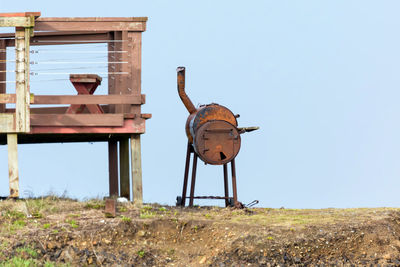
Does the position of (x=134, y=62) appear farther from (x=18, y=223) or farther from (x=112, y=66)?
(x=18, y=223)

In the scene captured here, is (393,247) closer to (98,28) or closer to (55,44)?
(98,28)

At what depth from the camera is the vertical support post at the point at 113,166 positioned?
1634 cm

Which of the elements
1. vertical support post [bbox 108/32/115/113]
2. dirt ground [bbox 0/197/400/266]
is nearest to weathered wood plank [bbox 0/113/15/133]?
dirt ground [bbox 0/197/400/266]

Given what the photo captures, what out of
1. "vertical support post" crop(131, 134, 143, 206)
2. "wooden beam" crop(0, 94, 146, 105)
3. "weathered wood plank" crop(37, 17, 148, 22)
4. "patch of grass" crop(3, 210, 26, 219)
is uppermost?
"weathered wood plank" crop(37, 17, 148, 22)

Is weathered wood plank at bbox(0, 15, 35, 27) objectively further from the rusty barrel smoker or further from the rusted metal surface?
the rusted metal surface

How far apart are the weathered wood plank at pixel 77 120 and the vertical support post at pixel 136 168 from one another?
54 cm

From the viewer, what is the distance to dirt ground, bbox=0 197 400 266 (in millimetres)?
10648

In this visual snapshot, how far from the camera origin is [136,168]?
14180mm

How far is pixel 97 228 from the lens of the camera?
11.3 m

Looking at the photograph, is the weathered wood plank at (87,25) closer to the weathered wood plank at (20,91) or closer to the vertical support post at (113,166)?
the weathered wood plank at (20,91)

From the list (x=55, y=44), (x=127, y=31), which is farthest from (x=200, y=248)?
(x=55, y=44)

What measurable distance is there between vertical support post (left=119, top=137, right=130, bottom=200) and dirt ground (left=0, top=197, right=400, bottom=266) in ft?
11.0

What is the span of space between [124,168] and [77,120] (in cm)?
262

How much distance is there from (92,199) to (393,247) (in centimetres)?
613
